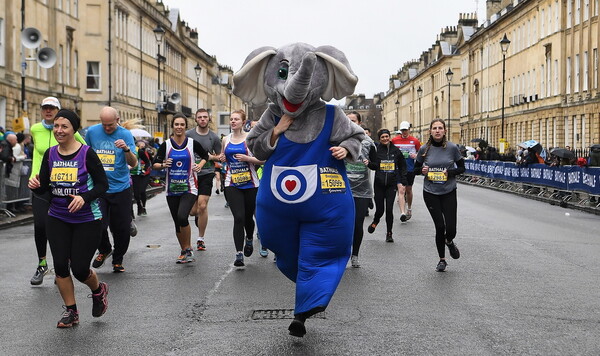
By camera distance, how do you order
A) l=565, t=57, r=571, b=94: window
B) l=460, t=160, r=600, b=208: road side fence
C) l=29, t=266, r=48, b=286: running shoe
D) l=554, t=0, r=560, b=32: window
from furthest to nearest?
l=554, t=0, r=560, b=32: window < l=565, t=57, r=571, b=94: window < l=460, t=160, r=600, b=208: road side fence < l=29, t=266, r=48, b=286: running shoe

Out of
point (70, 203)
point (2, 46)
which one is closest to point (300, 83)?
point (70, 203)

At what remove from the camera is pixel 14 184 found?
793 inches

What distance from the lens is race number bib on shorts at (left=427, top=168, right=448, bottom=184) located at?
11125mm

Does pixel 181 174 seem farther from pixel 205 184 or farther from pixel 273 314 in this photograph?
pixel 273 314

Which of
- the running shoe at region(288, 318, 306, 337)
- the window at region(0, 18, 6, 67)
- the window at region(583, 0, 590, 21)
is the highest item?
the window at region(583, 0, 590, 21)

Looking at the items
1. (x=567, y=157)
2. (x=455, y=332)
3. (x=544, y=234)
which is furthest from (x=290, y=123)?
(x=567, y=157)

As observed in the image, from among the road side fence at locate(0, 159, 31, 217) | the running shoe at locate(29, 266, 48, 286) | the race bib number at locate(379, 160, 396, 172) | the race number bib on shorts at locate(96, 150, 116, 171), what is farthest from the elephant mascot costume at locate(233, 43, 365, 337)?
the road side fence at locate(0, 159, 31, 217)

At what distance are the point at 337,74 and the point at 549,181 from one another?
23.7 meters

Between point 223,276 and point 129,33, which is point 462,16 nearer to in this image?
point 129,33

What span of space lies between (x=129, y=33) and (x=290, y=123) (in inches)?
2552

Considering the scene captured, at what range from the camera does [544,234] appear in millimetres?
16844

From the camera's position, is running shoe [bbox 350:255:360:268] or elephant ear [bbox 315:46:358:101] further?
running shoe [bbox 350:255:360:268]

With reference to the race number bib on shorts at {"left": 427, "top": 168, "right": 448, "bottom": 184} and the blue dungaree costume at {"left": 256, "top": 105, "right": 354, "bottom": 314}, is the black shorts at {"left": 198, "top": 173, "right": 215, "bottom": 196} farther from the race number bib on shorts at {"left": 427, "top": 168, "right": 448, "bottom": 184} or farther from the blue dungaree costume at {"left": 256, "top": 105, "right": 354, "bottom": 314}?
the blue dungaree costume at {"left": 256, "top": 105, "right": 354, "bottom": 314}

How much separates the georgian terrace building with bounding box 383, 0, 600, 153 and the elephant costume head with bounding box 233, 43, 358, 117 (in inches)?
1830
